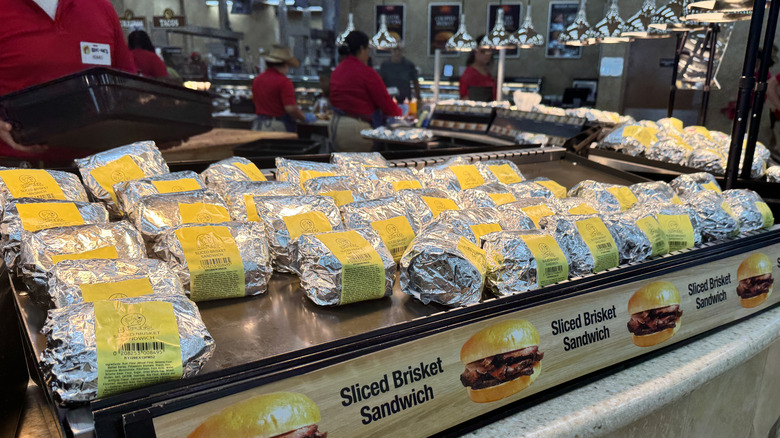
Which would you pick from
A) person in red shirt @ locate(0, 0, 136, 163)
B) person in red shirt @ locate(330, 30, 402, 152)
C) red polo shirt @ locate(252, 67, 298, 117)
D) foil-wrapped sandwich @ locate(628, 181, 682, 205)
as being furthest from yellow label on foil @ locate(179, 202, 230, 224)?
red polo shirt @ locate(252, 67, 298, 117)

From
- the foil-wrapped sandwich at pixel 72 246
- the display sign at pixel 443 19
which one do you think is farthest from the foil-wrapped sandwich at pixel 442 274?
the display sign at pixel 443 19

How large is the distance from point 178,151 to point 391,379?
1.89 m

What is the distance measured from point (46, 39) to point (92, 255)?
1.79 meters

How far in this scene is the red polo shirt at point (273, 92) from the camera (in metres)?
4.60

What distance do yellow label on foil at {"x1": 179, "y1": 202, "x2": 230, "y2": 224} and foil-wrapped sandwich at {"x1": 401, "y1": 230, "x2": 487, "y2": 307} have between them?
411 mm

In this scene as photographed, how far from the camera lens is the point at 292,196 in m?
1.15

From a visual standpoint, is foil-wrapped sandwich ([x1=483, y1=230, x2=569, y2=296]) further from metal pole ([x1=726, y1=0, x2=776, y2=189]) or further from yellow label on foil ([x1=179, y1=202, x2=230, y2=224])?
metal pole ([x1=726, y1=0, x2=776, y2=189])

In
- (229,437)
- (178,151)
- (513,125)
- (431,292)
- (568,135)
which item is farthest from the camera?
(513,125)

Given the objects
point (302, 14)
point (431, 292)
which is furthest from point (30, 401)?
point (302, 14)

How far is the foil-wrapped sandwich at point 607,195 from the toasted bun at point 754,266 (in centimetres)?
31

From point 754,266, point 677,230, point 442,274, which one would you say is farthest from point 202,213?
point 754,266

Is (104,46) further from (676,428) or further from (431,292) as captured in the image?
(676,428)

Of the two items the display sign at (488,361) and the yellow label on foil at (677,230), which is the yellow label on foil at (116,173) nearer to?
the display sign at (488,361)

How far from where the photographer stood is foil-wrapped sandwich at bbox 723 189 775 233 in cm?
140
